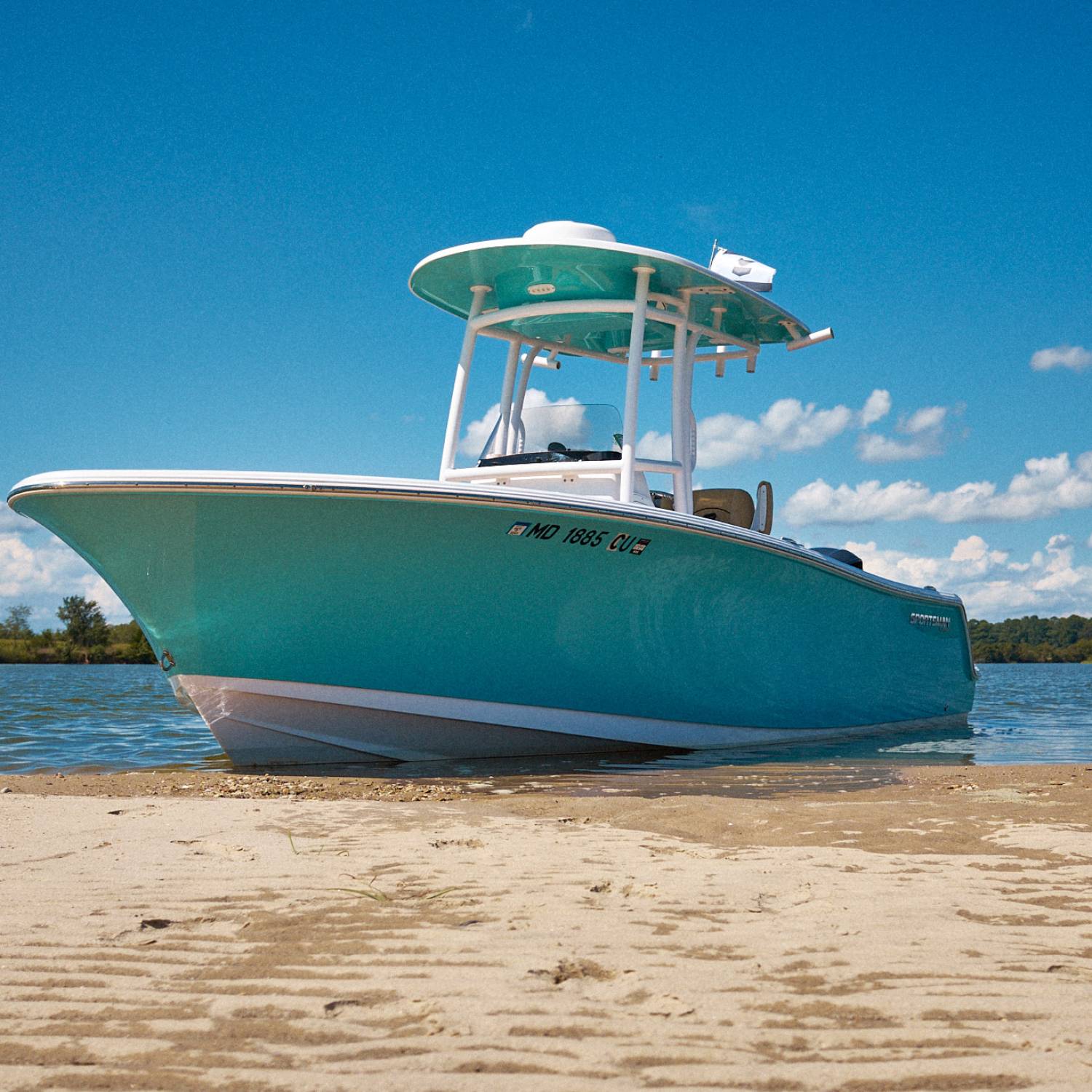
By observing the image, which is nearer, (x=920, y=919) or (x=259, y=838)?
(x=920, y=919)

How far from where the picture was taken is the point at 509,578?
6.75 m

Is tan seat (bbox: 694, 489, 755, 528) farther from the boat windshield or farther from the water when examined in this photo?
the water

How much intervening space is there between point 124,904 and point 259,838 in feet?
3.45

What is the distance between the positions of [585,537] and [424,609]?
1.13 m

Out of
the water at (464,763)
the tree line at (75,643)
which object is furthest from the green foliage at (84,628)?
the water at (464,763)

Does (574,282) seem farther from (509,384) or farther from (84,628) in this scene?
(84,628)

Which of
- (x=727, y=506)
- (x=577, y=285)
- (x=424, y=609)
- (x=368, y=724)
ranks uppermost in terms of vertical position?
(x=577, y=285)

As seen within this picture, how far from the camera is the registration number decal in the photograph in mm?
6641

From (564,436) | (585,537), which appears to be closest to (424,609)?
(585,537)

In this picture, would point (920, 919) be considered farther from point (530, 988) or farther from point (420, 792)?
point (420, 792)

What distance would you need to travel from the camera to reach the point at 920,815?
15.0 ft

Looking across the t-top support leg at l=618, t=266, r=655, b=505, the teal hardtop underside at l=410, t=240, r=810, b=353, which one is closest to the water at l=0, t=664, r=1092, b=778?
the t-top support leg at l=618, t=266, r=655, b=505

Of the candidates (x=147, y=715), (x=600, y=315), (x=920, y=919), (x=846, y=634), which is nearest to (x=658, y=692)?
(x=846, y=634)

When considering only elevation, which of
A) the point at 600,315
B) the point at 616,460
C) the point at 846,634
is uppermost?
the point at 600,315
